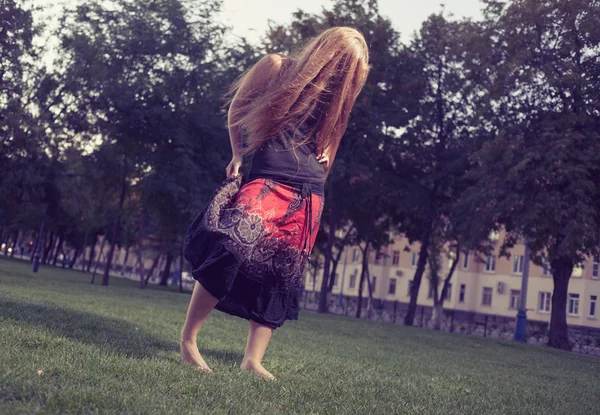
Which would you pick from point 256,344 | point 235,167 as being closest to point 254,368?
point 256,344

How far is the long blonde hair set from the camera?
4.38 m

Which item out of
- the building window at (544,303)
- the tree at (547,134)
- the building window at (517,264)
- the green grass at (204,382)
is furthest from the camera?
the building window at (517,264)

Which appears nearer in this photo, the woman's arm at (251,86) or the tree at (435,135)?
the woman's arm at (251,86)

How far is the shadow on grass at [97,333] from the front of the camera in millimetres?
4727

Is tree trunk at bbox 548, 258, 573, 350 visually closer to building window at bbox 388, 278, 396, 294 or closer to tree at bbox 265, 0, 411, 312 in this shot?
tree at bbox 265, 0, 411, 312

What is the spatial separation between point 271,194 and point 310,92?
0.79 meters

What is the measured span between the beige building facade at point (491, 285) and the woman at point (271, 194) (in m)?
44.7

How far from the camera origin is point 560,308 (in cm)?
2234

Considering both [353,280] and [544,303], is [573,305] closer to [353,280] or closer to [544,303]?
[544,303]

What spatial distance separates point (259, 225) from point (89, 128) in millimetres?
26010

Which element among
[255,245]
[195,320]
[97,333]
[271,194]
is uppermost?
[271,194]

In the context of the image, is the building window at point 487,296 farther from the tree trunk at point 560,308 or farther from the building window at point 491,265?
the tree trunk at point 560,308

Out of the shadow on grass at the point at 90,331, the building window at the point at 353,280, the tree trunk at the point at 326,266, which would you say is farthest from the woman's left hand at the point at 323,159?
the building window at the point at 353,280

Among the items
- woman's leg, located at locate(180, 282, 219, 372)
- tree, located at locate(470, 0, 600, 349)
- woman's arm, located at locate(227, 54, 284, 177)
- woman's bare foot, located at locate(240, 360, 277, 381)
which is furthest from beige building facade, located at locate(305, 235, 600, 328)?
woman's leg, located at locate(180, 282, 219, 372)
